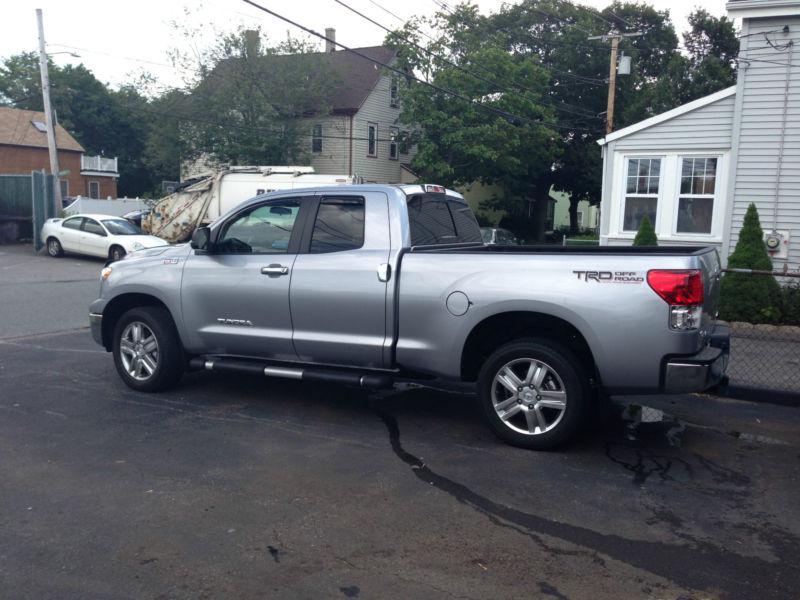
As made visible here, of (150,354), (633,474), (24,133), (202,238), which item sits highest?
(24,133)

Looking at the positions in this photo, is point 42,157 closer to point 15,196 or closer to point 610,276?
point 15,196

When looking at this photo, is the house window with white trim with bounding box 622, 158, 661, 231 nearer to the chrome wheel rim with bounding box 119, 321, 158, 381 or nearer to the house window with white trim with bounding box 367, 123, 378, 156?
the chrome wheel rim with bounding box 119, 321, 158, 381

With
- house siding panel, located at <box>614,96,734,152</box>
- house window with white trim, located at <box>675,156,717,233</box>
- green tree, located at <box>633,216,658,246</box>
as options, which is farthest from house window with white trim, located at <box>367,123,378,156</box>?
green tree, located at <box>633,216,658,246</box>

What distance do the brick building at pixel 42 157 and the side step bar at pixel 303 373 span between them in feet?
129

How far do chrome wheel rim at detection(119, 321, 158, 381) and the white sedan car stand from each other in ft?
50.5

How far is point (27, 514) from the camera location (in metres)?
4.41

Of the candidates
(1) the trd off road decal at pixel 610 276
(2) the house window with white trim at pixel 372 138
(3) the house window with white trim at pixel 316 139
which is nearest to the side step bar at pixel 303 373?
(1) the trd off road decal at pixel 610 276

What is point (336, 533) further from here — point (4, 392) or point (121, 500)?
point (4, 392)

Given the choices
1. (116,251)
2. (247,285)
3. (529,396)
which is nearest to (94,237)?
(116,251)

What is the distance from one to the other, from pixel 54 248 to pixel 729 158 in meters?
19.7

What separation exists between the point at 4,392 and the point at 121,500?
336 centimetres

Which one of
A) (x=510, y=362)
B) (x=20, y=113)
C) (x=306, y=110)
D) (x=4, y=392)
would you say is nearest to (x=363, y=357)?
(x=510, y=362)

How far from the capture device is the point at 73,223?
77.2 feet

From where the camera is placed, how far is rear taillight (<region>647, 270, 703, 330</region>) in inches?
200
